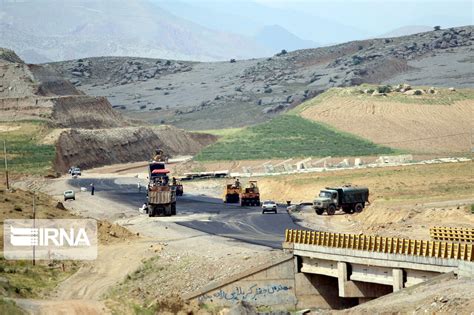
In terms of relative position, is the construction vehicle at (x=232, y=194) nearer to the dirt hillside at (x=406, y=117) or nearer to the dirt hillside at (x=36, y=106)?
the dirt hillside at (x=406, y=117)

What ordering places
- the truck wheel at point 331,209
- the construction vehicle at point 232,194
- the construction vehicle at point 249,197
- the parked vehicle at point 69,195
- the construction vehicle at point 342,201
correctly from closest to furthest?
1. the construction vehicle at point 342,201
2. the truck wheel at point 331,209
3. the construction vehicle at point 249,197
4. the construction vehicle at point 232,194
5. the parked vehicle at point 69,195

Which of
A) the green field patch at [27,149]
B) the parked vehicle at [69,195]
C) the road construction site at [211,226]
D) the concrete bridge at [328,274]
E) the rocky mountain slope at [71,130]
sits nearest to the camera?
the concrete bridge at [328,274]

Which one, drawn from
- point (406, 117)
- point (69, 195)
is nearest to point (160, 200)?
point (69, 195)

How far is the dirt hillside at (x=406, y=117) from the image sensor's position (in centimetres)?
15500

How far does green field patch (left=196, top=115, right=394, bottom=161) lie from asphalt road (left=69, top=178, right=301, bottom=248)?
30835 mm

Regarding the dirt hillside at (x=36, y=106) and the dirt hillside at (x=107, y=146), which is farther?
the dirt hillside at (x=36, y=106)

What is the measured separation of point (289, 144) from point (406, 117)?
17.9 m

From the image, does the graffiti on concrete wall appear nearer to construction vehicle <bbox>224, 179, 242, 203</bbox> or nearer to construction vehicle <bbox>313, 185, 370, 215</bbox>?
construction vehicle <bbox>313, 185, 370, 215</bbox>

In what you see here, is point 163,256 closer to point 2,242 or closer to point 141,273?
point 141,273

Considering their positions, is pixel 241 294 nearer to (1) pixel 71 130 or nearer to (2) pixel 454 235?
(2) pixel 454 235

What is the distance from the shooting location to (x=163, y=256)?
6938 centimetres

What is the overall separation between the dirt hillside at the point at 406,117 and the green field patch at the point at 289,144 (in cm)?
290

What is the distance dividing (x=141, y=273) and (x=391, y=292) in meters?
17.1

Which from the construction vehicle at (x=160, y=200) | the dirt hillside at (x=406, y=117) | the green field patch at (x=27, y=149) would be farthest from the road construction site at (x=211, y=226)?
the dirt hillside at (x=406, y=117)
